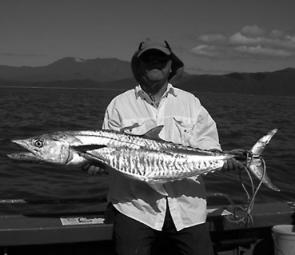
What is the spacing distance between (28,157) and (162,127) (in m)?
1.22

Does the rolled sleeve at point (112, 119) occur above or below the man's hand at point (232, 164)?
above

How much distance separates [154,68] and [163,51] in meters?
0.17

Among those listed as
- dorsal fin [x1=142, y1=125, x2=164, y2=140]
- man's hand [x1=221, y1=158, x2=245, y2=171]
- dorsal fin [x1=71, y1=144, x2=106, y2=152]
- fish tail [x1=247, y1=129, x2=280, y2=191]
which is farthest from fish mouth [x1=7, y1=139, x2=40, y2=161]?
fish tail [x1=247, y1=129, x2=280, y2=191]

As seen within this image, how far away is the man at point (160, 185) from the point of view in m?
4.51

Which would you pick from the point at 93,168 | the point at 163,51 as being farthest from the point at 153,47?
the point at 93,168

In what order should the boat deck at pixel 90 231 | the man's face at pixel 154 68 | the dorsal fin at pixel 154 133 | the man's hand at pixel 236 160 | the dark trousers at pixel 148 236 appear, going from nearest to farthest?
the dark trousers at pixel 148 236
the dorsal fin at pixel 154 133
the man's face at pixel 154 68
the man's hand at pixel 236 160
the boat deck at pixel 90 231

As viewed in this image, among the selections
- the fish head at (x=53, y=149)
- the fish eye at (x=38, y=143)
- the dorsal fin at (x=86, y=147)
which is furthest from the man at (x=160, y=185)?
the fish eye at (x=38, y=143)

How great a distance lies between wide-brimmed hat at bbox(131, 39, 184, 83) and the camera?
187 inches

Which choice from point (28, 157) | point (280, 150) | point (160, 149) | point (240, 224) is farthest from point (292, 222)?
point (280, 150)

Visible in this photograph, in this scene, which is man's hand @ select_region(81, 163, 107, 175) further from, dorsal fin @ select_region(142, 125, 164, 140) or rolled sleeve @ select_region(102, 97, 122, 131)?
dorsal fin @ select_region(142, 125, 164, 140)

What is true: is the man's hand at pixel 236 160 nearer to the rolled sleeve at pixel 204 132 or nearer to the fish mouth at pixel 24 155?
the rolled sleeve at pixel 204 132

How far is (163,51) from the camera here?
4723mm

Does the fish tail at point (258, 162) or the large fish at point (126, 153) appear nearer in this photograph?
the large fish at point (126, 153)

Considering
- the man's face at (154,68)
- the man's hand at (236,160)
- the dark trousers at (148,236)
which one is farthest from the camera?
the man's hand at (236,160)
